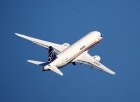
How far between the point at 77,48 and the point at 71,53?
14.0 feet

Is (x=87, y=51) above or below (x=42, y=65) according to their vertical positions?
above

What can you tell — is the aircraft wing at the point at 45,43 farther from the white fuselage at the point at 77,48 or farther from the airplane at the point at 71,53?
the white fuselage at the point at 77,48

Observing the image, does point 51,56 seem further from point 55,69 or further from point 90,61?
point 90,61

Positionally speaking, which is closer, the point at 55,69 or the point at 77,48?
the point at 55,69

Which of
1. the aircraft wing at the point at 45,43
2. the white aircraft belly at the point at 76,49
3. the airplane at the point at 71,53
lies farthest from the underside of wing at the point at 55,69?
the aircraft wing at the point at 45,43

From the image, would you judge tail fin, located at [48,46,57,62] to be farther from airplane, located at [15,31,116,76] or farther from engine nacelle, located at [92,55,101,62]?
engine nacelle, located at [92,55,101,62]

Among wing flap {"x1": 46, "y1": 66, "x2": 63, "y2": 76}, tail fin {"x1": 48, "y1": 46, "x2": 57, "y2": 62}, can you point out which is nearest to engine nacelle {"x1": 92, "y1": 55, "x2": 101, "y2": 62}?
tail fin {"x1": 48, "y1": 46, "x2": 57, "y2": 62}

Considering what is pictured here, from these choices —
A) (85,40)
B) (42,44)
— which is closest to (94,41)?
(85,40)

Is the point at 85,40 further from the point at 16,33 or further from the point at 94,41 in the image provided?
the point at 16,33

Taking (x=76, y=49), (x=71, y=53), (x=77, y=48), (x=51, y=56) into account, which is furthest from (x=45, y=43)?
(x=51, y=56)

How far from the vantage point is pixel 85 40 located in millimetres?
168000

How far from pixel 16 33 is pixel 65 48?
15.3 meters

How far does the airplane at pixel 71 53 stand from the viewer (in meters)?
152

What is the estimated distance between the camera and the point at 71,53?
15800 centimetres
